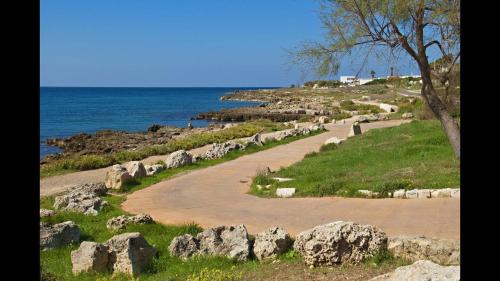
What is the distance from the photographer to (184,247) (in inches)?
345

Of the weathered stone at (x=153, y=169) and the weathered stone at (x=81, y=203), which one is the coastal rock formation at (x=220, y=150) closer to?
the weathered stone at (x=153, y=169)

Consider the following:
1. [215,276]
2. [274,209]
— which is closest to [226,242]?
[215,276]

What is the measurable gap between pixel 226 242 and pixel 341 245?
1.94 metres

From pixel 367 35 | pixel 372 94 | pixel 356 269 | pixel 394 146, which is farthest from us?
pixel 372 94

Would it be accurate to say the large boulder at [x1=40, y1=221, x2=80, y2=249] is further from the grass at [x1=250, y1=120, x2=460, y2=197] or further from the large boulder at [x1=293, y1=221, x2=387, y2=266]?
the grass at [x1=250, y1=120, x2=460, y2=197]

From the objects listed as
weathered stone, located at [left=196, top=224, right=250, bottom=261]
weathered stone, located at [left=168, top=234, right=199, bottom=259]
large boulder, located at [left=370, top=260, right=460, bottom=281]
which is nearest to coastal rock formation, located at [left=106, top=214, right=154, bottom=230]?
weathered stone, located at [left=168, top=234, right=199, bottom=259]

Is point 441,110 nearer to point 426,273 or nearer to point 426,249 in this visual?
point 426,249

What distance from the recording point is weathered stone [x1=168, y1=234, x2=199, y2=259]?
8.64 meters

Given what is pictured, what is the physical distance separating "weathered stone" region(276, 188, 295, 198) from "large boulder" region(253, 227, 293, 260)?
222 inches

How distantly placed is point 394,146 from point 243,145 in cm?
787

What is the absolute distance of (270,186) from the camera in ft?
51.6

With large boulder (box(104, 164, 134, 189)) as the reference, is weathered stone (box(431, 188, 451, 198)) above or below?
above
